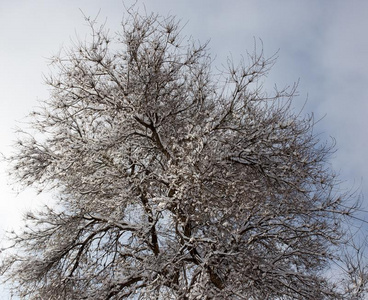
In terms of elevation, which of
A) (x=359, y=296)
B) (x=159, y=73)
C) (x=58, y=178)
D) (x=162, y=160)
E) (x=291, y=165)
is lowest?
(x=58, y=178)

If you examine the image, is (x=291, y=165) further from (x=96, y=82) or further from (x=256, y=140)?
(x=96, y=82)

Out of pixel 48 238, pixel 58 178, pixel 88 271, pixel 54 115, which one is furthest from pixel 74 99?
pixel 88 271

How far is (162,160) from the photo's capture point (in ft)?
30.7

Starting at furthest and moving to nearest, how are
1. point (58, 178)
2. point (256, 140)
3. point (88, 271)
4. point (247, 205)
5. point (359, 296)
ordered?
point (58, 178)
point (88, 271)
point (256, 140)
point (359, 296)
point (247, 205)

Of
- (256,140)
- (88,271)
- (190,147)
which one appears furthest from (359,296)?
(88,271)

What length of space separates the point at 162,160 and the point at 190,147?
2.63 m

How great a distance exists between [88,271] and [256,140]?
16.9ft

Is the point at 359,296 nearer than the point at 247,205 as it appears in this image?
No

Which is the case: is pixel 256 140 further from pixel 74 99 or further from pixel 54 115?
pixel 54 115

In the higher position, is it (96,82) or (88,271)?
(96,82)

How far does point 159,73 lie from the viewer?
28.8 feet

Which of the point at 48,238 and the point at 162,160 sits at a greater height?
the point at 162,160

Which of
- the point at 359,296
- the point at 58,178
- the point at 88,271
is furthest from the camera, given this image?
the point at 58,178

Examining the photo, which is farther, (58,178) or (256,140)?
(58,178)
